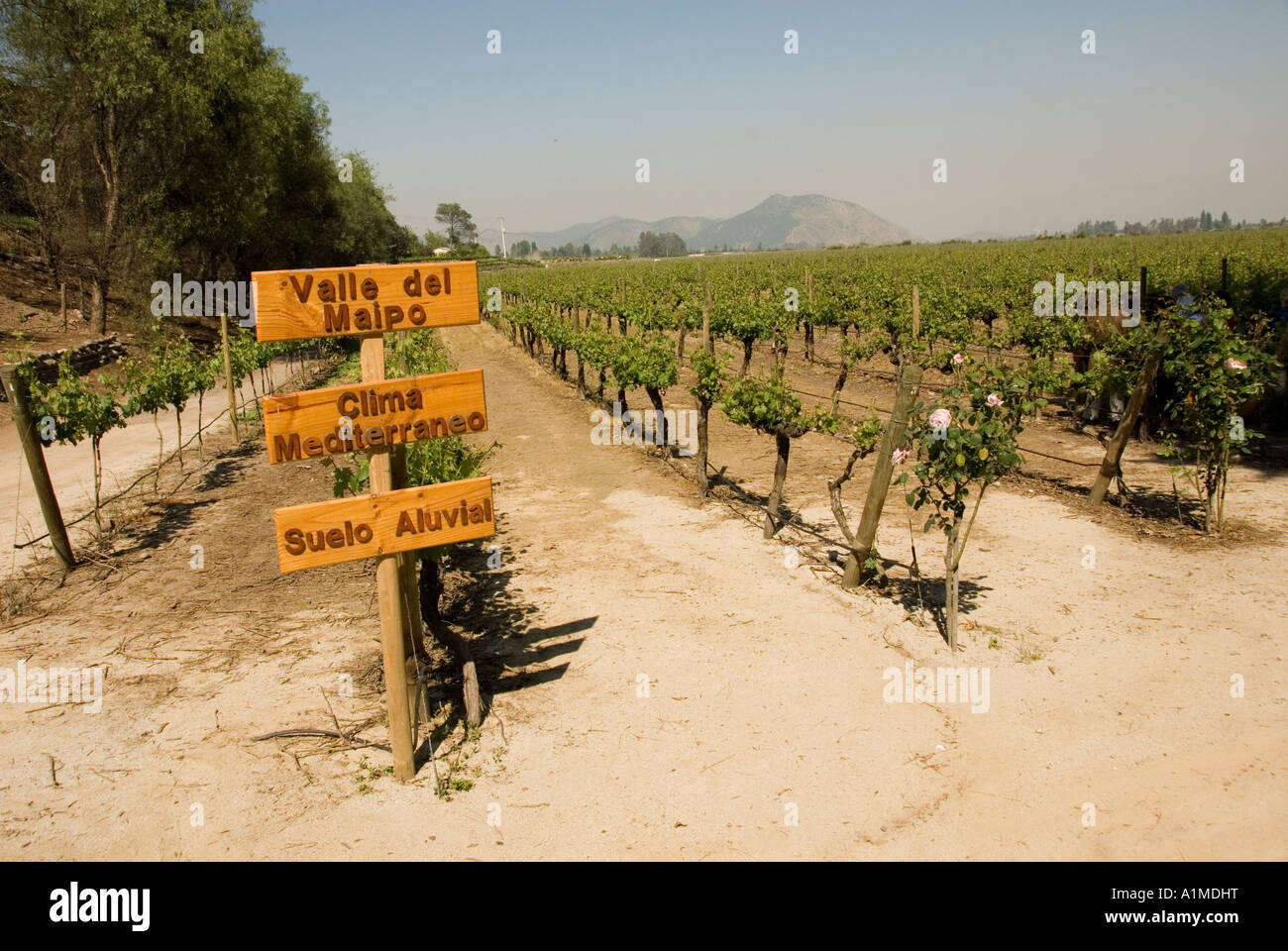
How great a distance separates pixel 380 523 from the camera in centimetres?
409

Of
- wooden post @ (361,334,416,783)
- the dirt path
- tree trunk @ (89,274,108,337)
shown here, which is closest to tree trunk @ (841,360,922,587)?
the dirt path

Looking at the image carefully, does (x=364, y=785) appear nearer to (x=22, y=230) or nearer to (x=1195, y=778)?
(x=1195, y=778)

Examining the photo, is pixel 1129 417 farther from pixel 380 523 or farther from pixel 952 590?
pixel 380 523

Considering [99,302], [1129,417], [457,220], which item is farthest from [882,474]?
[457,220]

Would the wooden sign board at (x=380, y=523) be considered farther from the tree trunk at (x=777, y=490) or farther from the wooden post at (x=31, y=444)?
the wooden post at (x=31, y=444)

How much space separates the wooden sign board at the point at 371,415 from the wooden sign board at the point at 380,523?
0.92 feet

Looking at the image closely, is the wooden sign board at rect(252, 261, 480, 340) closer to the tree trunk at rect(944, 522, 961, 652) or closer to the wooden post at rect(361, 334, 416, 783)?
the wooden post at rect(361, 334, 416, 783)

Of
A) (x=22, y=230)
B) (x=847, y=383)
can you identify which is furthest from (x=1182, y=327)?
(x=22, y=230)

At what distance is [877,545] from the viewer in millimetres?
7961

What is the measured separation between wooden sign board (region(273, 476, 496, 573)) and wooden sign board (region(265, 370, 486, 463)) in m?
0.28

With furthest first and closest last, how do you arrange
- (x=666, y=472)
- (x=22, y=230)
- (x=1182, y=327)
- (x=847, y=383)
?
(x=22, y=230) < (x=847, y=383) < (x=666, y=472) < (x=1182, y=327)

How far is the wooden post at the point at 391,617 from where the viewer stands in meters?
4.13

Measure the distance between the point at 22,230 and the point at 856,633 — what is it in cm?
3480
